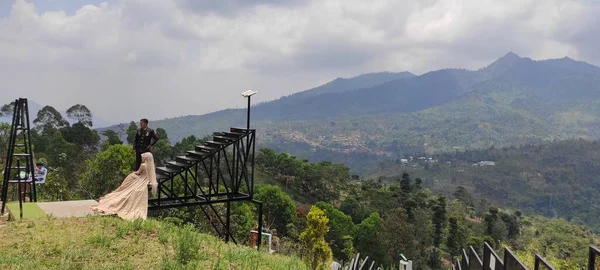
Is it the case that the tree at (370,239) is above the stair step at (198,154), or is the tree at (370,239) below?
below

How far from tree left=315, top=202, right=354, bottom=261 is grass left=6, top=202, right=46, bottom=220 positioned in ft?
97.5

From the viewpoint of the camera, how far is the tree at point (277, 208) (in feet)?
121

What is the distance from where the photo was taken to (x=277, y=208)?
121 feet

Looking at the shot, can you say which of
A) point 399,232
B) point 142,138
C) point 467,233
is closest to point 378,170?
point 467,233

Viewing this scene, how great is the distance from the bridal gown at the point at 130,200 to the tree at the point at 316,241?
3.07m

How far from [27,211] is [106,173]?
16.2m

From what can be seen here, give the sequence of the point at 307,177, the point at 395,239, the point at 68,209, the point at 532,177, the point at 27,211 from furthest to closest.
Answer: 1. the point at 532,177
2. the point at 307,177
3. the point at 395,239
4. the point at 68,209
5. the point at 27,211

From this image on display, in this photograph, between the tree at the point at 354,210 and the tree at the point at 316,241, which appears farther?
the tree at the point at 354,210

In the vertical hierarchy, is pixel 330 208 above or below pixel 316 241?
below

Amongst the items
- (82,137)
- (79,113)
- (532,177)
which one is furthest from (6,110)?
(532,177)

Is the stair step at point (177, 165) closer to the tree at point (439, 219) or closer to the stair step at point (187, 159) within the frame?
the stair step at point (187, 159)

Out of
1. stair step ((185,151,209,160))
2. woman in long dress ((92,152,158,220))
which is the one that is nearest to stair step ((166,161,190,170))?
stair step ((185,151,209,160))

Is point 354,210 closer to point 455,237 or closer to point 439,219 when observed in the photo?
point 439,219

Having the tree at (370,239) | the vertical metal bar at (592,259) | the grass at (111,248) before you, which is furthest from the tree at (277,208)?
the vertical metal bar at (592,259)
